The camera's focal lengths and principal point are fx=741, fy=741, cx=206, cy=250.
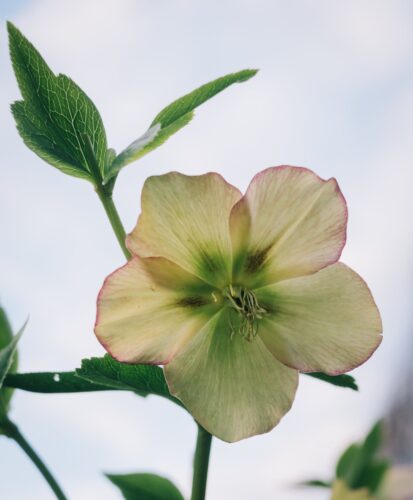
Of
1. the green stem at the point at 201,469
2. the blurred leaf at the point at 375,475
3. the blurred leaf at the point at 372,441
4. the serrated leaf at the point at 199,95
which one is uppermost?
the serrated leaf at the point at 199,95

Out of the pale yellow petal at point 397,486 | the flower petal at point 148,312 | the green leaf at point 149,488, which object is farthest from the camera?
the pale yellow petal at point 397,486

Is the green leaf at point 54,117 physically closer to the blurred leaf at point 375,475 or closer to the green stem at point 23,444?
the green stem at point 23,444

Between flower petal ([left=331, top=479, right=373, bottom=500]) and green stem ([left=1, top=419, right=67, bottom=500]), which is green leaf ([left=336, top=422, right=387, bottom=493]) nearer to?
flower petal ([left=331, top=479, right=373, bottom=500])

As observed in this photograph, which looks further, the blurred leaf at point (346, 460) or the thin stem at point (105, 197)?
the blurred leaf at point (346, 460)

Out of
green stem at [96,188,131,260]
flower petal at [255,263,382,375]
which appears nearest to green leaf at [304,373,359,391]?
flower petal at [255,263,382,375]

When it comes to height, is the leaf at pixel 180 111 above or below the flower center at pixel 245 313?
above

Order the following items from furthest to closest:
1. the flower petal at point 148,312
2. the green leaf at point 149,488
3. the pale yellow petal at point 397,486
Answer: the pale yellow petal at point 397,486, the green leaf at point 149,488, the flower petal at point 148,312

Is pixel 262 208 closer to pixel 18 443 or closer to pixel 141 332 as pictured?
pixel 141 332

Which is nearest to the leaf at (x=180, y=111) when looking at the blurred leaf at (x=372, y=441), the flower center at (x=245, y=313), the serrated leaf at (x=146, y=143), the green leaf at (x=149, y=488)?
the serrated leaf at (x=146, y=143)
